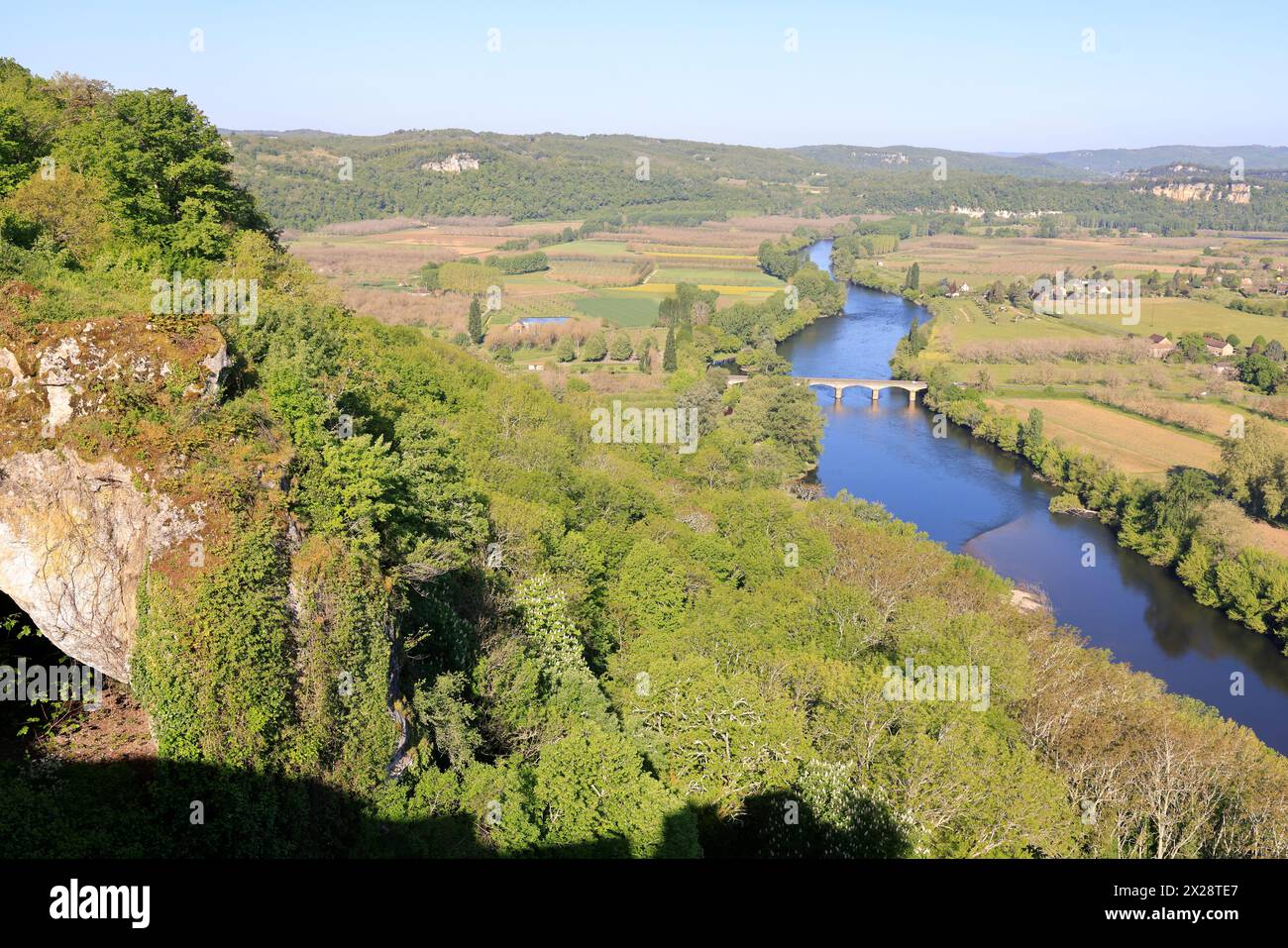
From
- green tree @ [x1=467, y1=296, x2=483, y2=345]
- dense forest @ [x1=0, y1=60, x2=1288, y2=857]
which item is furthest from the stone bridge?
dense forest @ [x1=0, y1=60, x2=1288, y2=857]

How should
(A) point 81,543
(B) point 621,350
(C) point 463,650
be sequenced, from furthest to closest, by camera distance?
(B) point 621,350 < (C) point 463,650 < (A) point 81,543

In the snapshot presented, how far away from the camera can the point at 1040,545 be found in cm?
5344

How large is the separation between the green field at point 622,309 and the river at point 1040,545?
943 inches

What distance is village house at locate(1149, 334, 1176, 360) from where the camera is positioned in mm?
93062

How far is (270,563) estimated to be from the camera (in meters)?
12.4

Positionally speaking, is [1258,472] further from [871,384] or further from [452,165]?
[452,165]

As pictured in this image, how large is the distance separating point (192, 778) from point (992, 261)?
568 feet

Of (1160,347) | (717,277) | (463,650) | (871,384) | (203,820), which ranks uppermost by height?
(717,277)

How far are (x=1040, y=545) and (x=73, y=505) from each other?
53.1 metres

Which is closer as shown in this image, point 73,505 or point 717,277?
point 73,505

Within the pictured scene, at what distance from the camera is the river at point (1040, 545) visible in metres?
40.3

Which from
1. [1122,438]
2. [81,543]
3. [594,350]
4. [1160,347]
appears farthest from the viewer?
[1160,347]

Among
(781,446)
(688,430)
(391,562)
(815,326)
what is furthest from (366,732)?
(815,326)

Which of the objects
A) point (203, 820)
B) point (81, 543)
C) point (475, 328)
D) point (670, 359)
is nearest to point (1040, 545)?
point (670, 359)
